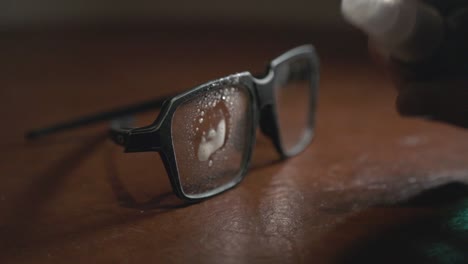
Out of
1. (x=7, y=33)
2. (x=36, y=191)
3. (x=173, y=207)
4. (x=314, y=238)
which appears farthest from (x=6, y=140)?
(x=7, y=33)

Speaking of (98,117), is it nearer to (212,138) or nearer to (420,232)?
(212,138)

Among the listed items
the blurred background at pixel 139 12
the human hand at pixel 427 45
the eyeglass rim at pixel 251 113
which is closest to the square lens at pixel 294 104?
the eyeglass rim at pixel 251 113

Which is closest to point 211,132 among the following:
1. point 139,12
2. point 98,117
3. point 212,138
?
point 212,138

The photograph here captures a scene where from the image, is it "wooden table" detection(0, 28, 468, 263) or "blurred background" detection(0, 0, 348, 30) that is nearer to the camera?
"wooden table" detection(0, 28, 468, 263)

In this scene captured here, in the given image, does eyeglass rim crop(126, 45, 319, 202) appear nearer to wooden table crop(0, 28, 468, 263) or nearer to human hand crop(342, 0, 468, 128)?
wooden table crop(0, 28, 468, 263)

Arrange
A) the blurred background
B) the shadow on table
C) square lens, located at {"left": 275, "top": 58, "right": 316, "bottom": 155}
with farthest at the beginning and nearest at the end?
the blurred background → square lens, located at {"left": 275, "top": 58, "right": 316, "bottom": 155} → the shadow on table

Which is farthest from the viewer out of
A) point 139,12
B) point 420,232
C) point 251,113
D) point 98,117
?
point 139,12

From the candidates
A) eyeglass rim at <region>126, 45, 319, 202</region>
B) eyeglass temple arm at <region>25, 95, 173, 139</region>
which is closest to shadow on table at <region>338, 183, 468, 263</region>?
eyeglass rim at <region>126, 45, 319, 202</region>

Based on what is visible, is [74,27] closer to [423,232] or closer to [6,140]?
[6,140]
